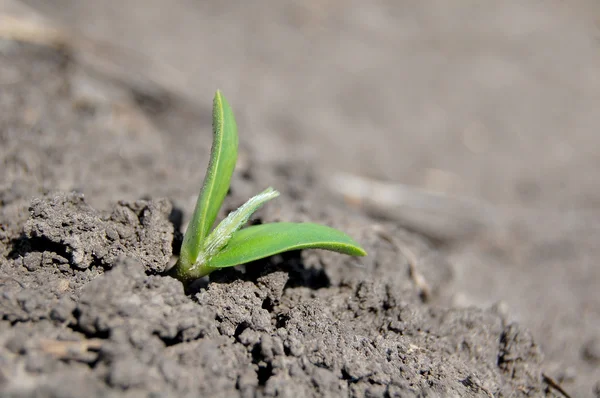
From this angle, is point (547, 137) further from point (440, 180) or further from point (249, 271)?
point (249, 271)

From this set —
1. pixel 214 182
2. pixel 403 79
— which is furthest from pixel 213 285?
pixel 403 79

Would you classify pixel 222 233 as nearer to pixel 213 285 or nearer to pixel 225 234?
pixel 225 234

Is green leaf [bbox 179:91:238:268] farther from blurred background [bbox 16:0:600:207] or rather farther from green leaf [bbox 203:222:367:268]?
blurred background [bbox 16:0:600:207]

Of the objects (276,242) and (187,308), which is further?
(276,242)

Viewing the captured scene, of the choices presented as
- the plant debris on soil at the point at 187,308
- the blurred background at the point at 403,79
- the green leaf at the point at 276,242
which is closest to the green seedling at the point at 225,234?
the green leaf at the point at 276,242

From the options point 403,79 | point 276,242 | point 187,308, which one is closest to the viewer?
point 187,308

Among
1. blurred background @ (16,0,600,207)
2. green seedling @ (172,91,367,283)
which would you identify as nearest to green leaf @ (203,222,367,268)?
green seedling @ (172,91,367,283)

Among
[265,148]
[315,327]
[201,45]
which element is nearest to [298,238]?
[315,327]
